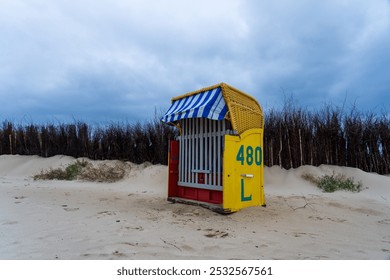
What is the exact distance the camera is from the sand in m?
3.07

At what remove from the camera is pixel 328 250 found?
10.6 ft

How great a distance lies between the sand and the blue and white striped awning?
180cm

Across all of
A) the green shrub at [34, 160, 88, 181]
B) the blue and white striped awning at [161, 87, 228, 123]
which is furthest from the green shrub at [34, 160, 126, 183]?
the blue and white striped awning at [161, 87, 228, 123]

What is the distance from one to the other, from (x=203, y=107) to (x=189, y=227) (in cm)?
209

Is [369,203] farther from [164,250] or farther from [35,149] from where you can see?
[35,149]

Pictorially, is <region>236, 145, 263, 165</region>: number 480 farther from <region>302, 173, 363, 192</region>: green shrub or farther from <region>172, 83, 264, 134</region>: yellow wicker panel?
<region>302, 173, 363, 192</region>: green shrub

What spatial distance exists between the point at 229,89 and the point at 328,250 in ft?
10.4

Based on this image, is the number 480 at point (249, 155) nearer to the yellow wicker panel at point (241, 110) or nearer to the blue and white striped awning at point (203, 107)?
the yellow wicker panel at point (241, 110)

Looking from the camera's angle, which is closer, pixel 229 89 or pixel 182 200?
pixel 229 89

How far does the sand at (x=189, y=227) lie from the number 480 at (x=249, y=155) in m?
0.91

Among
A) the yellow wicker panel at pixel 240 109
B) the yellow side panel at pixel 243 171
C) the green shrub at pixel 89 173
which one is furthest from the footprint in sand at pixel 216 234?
the green shrub at pixel 89 173
